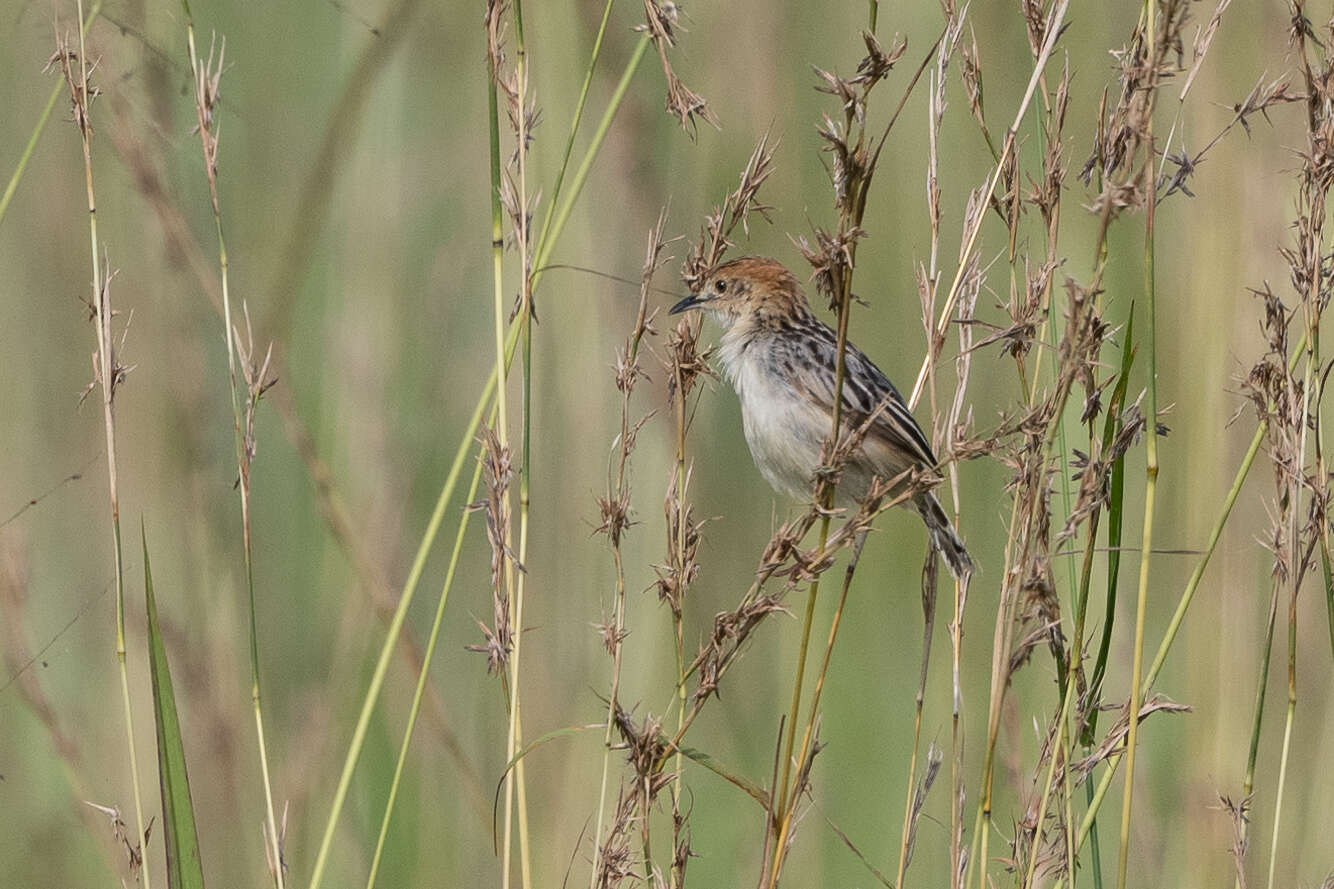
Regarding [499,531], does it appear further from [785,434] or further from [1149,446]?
[785,434]

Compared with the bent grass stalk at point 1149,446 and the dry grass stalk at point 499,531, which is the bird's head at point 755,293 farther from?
the bent grass stalk at point 1149,446

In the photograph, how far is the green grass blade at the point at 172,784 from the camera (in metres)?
1.95

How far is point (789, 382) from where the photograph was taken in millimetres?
3355

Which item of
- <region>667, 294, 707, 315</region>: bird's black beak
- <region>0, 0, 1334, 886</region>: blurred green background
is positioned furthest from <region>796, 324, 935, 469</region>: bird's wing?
<region>0, 0, 1334, 886</region>: blurred green background

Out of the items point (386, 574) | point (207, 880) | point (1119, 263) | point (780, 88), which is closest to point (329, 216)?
point (386, 574)

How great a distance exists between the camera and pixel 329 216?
11.8 ft

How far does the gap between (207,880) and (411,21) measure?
83.8 inches

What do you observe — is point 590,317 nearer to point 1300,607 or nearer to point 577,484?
point 577,484

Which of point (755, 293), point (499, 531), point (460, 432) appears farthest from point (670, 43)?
point (460, 432)

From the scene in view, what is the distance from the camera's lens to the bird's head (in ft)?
11.6

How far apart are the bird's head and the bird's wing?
12 cm

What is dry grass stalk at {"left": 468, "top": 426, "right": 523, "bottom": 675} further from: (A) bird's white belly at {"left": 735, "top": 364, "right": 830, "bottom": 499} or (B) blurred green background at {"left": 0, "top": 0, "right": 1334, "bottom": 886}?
(A) bird's white belly at {"left": 735, "top": 364, "right": 830, "bottom": 499}

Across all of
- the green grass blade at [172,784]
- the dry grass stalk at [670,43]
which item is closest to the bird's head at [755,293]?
the dry grass stalk at [670,43]

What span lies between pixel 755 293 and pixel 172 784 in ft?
6.54
